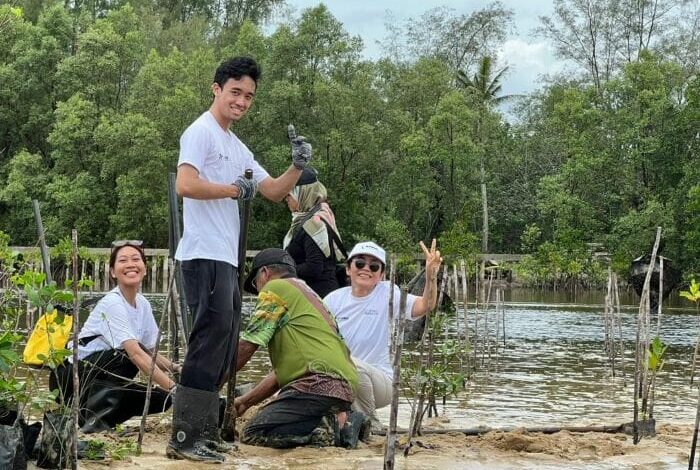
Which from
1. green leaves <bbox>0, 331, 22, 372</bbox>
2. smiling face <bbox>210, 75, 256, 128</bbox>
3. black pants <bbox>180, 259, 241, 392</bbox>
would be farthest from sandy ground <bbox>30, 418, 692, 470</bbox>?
smiling face <bbox>210, 75, 256, 128</bbox>

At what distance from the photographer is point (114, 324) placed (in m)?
6.16

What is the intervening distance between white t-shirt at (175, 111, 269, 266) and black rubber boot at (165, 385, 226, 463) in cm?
70

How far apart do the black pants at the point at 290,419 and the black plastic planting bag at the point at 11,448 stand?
5.27 feet

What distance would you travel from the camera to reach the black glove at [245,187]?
5.33 meters

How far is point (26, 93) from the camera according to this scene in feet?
157

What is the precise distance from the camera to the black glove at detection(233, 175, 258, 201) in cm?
533

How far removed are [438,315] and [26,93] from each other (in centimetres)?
4425

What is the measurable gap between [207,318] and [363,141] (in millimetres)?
39605

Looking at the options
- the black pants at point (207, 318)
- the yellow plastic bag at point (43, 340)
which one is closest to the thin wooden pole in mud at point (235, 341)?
the black pants at point (207, 318)

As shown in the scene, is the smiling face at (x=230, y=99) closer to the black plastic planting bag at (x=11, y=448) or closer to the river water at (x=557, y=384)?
the black plastic planting bag at (x=11, y=448)

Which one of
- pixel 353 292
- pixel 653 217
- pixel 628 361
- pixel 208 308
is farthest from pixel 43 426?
pixel 653 217

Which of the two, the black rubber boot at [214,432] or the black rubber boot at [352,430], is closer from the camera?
the black rubber boot at [214,432]

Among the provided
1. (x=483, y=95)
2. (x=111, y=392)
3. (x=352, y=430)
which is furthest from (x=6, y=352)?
(x=483, y=95)

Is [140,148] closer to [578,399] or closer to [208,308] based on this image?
[578,399]
